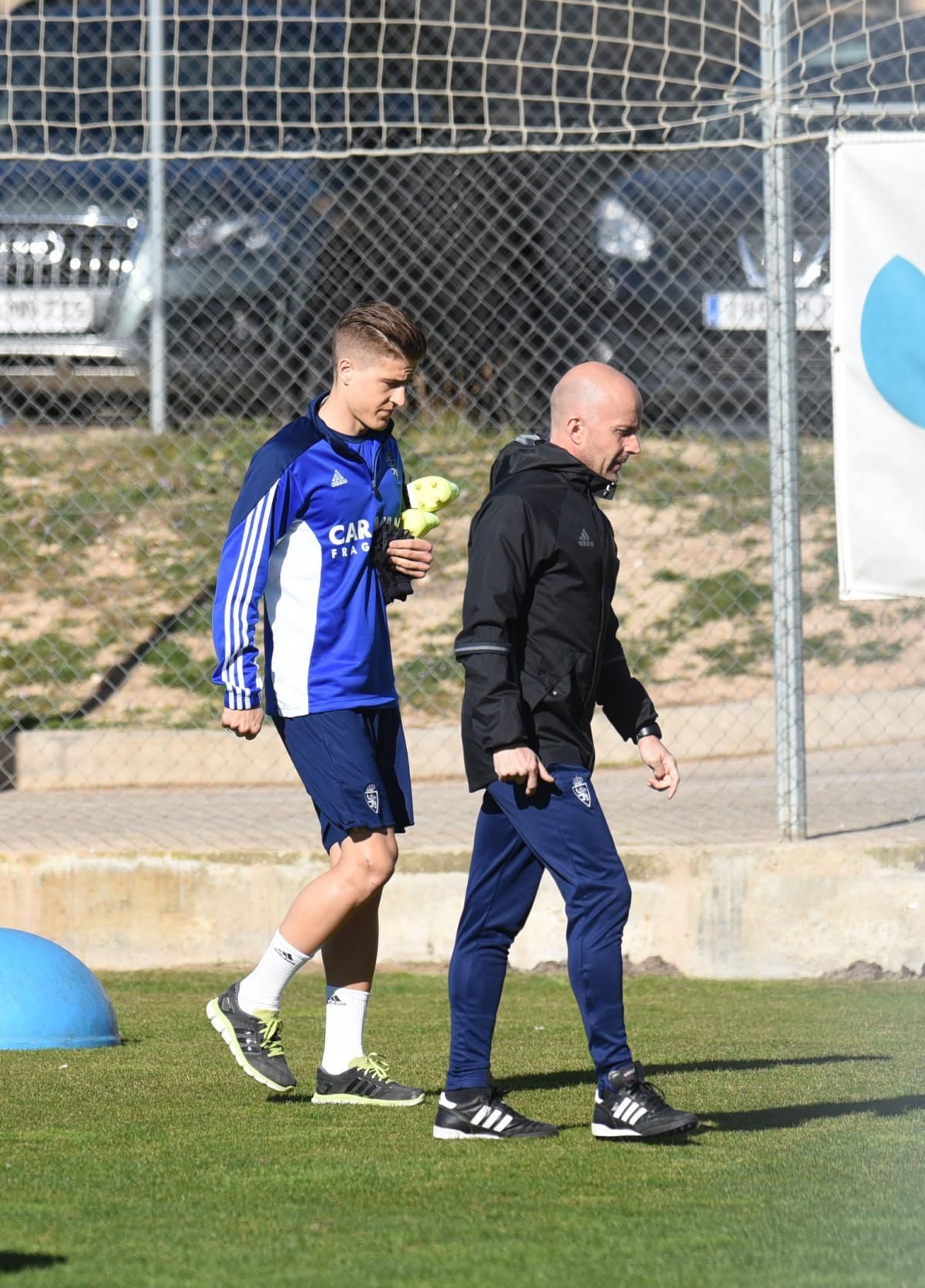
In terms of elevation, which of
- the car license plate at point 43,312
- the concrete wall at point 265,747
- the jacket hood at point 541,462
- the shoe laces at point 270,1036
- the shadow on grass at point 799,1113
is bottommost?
the concrete wall at point 265,747

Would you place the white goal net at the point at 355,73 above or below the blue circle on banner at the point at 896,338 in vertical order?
above

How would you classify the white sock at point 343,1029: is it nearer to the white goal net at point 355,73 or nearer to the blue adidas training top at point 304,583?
the blue adidas training top at point 304,583

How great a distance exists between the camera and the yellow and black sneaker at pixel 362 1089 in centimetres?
480

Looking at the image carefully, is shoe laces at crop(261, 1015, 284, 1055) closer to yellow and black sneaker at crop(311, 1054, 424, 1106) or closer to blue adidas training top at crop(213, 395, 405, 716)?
yellow and black sneaker at crop(311, 1054, 424, 1106)

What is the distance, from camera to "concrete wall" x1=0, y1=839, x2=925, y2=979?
6820mm

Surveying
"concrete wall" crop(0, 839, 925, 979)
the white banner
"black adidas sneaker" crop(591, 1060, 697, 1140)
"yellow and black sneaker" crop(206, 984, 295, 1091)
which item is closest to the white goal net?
the white banner

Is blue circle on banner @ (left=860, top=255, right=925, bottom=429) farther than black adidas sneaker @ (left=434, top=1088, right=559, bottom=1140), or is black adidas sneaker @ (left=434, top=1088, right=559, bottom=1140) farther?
blue circle on banner @ (left=860, top=255, right=925, bottom=429)

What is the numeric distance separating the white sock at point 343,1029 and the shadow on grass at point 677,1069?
47cm

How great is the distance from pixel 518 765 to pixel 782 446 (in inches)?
132

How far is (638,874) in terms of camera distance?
22.8ft

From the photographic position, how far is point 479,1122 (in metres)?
4.31

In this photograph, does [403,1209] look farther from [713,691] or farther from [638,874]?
[713,691]

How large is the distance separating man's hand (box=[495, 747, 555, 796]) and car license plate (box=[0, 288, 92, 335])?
704cm

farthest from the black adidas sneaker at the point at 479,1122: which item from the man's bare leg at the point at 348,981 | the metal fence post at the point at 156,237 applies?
the metal fence post at the point at 156,237
